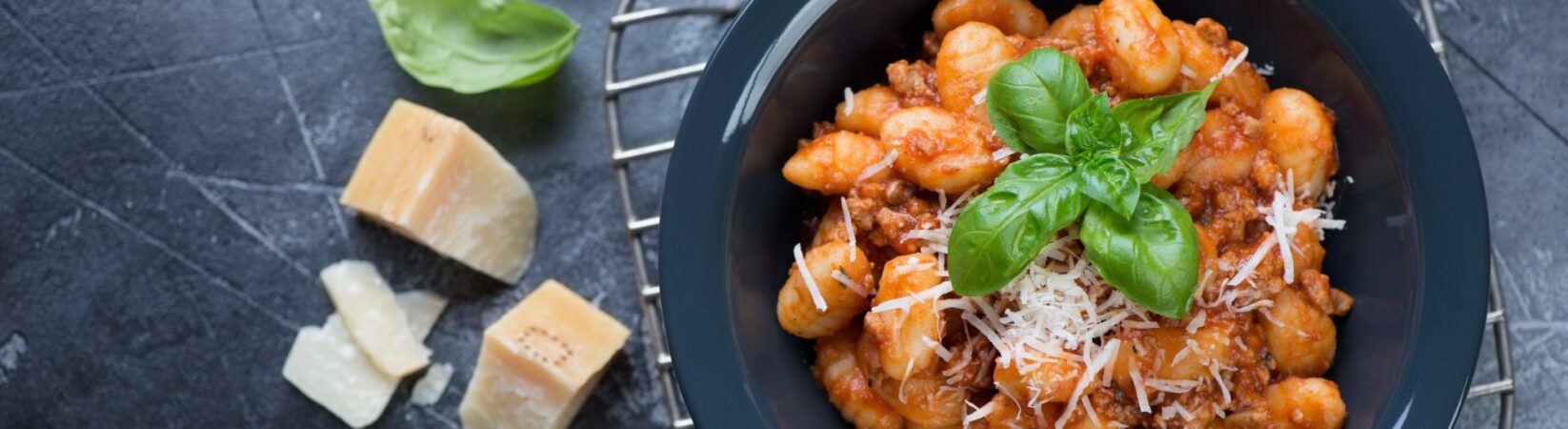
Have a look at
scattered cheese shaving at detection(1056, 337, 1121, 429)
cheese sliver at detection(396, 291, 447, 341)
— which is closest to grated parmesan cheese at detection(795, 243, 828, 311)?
scattered cheese shaving at detection(1056, 337, 1121, 429)

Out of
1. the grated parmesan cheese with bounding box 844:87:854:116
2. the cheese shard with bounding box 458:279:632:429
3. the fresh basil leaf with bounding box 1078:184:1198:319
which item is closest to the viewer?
the fresh basil leaf with bounding box 1078:184:1198:319

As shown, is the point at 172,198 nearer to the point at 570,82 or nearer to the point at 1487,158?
the point at 570,82

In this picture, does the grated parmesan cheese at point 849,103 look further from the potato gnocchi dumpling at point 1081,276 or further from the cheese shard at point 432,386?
the cheese shard at point 432,386

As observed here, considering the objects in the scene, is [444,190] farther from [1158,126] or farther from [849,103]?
[1158,126]

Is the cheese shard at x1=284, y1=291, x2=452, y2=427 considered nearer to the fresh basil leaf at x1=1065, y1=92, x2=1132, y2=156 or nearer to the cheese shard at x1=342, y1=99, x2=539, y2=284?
the cheese shard at x1=342, y1=99, x2=539, y2=284

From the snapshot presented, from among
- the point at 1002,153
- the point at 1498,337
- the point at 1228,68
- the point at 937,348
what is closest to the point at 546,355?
the point at 937,348
